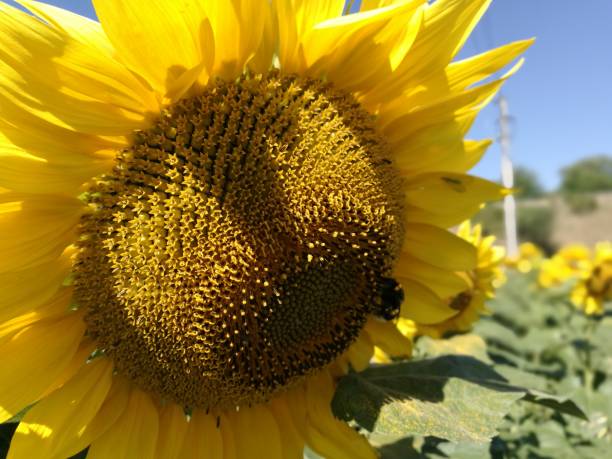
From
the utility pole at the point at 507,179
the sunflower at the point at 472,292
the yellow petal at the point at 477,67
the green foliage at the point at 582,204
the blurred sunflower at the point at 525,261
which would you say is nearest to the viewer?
the yellow petal at the point at 477,67

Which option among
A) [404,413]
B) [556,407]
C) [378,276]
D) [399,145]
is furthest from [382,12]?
[556,407]

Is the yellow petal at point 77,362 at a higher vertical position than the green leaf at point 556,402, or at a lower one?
lower

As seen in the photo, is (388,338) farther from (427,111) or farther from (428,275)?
(427,111)

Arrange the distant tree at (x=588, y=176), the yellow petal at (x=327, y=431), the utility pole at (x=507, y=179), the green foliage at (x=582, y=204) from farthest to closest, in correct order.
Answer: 1. the distant tree at (x=588, y=176)
2. the green foliage at (x=582, y=204)
3. the utility pole at (x=507, y=179)
4. the yellow petal at (x=327, y=431)

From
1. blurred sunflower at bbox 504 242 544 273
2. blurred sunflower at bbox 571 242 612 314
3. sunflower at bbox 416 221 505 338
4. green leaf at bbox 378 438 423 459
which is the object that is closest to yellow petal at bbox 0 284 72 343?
green leaf at bbox 378 438 423 459

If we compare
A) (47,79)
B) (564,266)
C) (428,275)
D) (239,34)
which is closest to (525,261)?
(564,266)

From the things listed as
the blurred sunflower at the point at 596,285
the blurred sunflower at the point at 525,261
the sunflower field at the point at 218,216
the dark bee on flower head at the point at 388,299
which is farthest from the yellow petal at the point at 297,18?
the blurred sunflower at the point at 525,261

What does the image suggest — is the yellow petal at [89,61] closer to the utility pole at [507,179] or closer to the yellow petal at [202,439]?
the yellow petal at [202,439]
